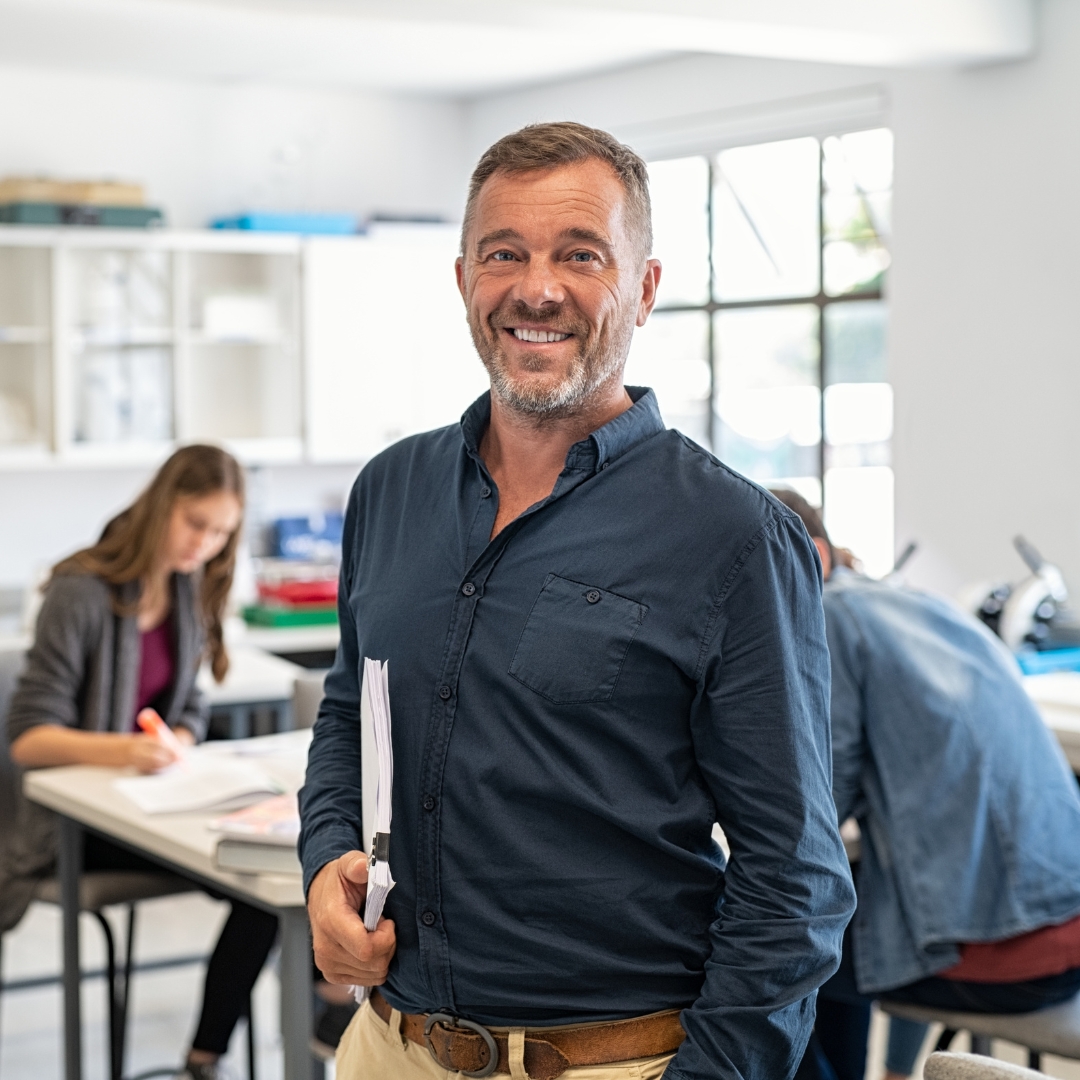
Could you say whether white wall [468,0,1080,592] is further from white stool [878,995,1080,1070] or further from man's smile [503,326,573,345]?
man's smile [503,326,573,345]

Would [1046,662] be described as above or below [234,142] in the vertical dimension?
below

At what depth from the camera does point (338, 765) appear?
159 centimetres

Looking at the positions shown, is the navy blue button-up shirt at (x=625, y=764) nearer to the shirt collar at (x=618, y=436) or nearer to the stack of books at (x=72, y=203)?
the shirt collar at (x=618, y=436)

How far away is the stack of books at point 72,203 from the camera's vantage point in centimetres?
538

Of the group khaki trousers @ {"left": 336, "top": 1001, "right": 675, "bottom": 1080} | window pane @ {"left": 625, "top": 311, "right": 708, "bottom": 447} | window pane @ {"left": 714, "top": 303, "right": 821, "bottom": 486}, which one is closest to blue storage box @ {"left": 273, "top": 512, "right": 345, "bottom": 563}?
window pane @ {"left": 625, "top": 311, "right": 708, "bottom": 447}

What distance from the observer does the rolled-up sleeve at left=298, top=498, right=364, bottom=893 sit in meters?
1.53

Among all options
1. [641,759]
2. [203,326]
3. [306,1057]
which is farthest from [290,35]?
[641,759]

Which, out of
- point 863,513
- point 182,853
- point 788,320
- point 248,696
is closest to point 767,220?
point 788,320

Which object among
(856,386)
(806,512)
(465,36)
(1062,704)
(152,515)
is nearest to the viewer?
(806,512)

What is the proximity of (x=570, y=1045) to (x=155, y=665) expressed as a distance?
6.80 ft

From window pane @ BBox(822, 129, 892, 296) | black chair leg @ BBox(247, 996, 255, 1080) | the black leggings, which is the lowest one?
black chair leg @ BBox(247, 996, 255, 1080)

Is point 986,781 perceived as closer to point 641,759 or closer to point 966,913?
point 966,913

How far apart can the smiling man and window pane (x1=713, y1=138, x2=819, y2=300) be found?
13.8 feet

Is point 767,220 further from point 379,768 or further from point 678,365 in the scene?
point 379,768
